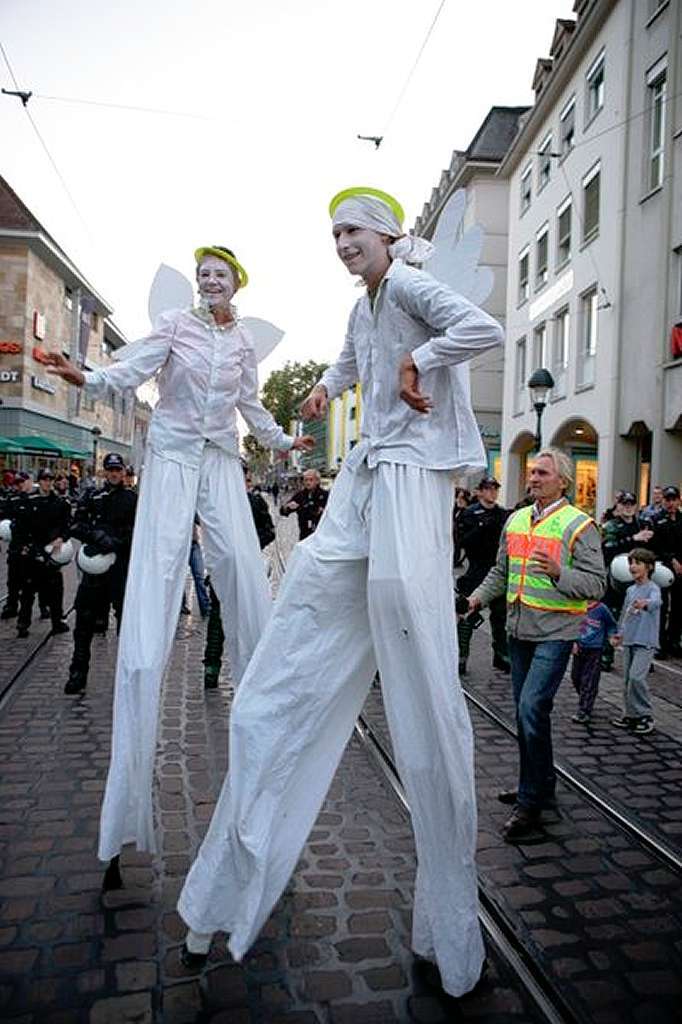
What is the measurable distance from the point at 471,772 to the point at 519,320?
1015 inches

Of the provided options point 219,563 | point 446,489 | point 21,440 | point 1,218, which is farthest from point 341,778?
point 1,218

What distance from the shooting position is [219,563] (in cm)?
346

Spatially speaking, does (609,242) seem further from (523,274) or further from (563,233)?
(523,274)

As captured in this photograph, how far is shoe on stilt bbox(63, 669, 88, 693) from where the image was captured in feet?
21.3

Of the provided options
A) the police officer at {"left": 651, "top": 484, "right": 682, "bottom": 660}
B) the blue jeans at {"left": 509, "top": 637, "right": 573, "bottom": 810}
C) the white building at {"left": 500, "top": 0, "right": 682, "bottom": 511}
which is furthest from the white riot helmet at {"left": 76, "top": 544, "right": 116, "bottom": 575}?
the white building at {"left": 500, "top": 0, "right": 682, "bottom": 511}

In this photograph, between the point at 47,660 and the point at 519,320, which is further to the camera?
the point at 519,320

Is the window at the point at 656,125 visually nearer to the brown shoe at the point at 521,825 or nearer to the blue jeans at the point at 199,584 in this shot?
the blue jeans at the point at 199,584

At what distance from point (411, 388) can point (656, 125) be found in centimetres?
1767

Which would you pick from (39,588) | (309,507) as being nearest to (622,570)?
(309,507)

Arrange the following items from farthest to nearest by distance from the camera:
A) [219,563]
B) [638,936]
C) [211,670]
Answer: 1. [211,670]
2. [219,563]
3. [638,936]

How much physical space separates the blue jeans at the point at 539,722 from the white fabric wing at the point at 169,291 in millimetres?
2536

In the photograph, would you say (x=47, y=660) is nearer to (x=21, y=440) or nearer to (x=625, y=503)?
(x=625, y=503)

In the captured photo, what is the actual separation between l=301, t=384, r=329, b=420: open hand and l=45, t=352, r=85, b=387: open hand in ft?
2.95

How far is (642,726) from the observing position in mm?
5883
